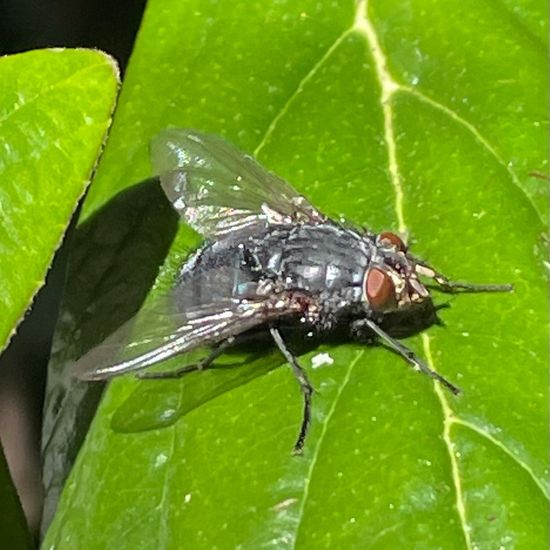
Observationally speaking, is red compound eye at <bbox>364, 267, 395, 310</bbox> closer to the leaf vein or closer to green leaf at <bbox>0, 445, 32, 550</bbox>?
the leaf vein

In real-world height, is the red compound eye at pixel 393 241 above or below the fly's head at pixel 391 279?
above

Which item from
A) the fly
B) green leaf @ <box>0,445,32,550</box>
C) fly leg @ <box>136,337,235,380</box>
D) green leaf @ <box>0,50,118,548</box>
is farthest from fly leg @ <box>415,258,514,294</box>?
green leaf @ <box>0,445,32,550</box>

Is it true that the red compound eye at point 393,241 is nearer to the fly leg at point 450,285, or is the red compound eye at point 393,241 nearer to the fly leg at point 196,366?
the fly leg at point 450,285

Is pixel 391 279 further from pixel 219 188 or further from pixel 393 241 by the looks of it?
pixel 219 188

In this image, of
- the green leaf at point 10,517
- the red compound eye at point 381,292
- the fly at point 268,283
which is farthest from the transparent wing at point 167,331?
the green leaf at point 10,517

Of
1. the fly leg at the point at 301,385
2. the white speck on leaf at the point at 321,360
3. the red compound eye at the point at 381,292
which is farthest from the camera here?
the red compound eye at the point at 381,292

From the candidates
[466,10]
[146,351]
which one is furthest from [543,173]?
[146,351]
